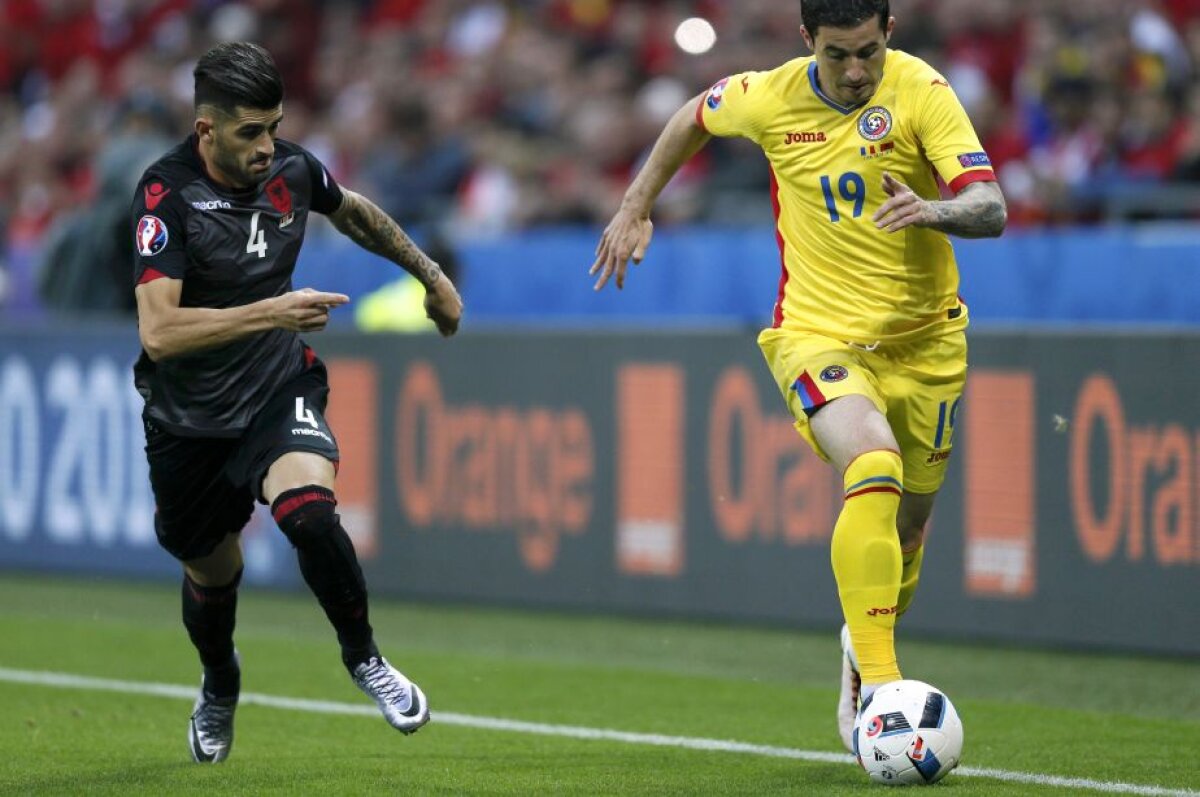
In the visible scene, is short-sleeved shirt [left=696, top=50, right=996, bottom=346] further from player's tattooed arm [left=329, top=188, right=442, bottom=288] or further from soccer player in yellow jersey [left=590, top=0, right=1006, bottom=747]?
player's tattooed arm [left=329, top=188, right=442, bottom=288]

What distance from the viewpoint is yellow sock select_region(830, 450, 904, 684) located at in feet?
20.8

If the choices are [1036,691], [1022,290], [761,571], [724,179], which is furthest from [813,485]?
[724,179]

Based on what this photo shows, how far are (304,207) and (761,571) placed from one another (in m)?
4.58

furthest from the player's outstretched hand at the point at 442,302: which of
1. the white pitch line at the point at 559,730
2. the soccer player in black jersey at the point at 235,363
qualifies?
the white pitch line at the point at 559,730

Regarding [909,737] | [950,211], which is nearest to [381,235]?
[950,211]

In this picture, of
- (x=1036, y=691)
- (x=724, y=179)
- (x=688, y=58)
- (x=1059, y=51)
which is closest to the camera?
(x=1036, y=691)

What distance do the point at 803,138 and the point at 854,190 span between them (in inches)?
9.8

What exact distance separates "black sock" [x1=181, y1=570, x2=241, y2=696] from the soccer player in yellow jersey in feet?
5.49

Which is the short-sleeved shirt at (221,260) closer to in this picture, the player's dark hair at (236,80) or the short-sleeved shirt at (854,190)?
the player's dark hair at (236,80)

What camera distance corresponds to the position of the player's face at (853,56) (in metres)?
6.50

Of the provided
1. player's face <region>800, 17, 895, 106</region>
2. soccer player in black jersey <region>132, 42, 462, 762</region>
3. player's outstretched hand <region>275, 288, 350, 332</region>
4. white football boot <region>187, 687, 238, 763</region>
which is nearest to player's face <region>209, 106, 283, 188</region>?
soccer player in black jersey <region>132, 42, 462, 762</region>

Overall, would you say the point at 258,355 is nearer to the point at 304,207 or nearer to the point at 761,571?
the point at 304,207

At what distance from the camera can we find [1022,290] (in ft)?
34.9

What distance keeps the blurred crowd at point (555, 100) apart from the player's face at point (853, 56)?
493cm
